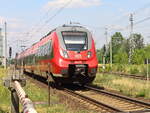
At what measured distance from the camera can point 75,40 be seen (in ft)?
54.7

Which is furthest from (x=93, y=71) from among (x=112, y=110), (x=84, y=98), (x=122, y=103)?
(x=112, y=110)

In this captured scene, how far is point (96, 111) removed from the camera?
394 inches

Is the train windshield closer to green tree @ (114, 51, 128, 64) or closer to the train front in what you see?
the train front

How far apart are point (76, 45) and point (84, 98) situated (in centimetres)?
391

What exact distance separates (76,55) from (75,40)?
100 centimetres

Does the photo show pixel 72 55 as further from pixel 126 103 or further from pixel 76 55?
pixel 126 103

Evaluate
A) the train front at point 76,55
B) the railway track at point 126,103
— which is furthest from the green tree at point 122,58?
the railway track at point 126,103

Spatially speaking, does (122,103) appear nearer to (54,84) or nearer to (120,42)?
(54,84)

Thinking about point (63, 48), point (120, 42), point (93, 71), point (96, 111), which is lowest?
point (96, 111)

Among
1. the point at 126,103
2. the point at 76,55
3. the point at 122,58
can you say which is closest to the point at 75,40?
the point at 76,55

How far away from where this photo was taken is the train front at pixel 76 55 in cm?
1593

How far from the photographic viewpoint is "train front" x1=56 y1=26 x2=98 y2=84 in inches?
627

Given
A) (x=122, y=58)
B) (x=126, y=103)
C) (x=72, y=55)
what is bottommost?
(x=126, y=103)

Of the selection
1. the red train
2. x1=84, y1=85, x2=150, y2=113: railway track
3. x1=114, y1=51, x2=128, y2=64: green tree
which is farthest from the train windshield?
x1=114, y1=51, x2=128, y2=64: green tree
